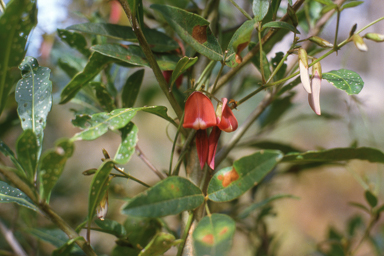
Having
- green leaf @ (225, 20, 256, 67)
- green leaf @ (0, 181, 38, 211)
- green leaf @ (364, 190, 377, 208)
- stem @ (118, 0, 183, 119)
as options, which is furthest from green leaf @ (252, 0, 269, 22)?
green leaf @ (364, 190, 377, 208)

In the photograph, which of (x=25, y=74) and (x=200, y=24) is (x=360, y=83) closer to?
(x=200, y=24)

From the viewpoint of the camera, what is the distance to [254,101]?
1082 mm

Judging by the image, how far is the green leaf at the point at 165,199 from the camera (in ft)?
0.78

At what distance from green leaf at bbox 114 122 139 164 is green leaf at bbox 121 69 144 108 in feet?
0.34

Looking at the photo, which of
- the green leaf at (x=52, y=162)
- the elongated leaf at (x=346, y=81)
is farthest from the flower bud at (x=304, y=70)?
the green leaf at (x=52, y=162)

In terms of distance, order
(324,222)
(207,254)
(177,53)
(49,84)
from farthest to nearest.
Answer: (324,222) → (177,53) → (49,84) → (207,254)

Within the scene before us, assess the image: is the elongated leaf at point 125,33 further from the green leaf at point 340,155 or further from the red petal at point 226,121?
the green leaf at point 340,155

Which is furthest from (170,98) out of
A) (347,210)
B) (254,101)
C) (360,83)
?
(347,210)

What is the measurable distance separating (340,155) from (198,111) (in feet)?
0.77

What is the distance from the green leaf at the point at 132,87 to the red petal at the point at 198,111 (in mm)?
142

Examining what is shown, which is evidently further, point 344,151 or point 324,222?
point 324,222

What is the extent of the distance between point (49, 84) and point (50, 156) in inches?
4.1

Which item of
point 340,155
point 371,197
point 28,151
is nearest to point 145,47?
point 28,151

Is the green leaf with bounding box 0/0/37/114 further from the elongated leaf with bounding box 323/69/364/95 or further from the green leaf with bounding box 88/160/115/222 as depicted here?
the elongated leaf with bounding box 323/69/364/95
